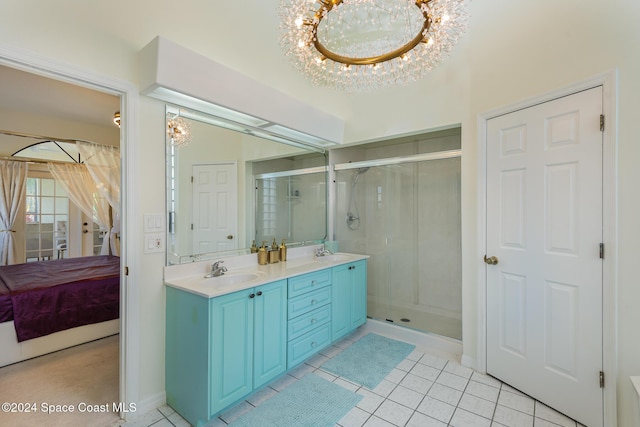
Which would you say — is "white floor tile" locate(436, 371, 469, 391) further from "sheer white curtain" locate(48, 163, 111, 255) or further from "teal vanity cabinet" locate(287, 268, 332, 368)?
"sheer white curtain" locate(48, 163, 111, 255)

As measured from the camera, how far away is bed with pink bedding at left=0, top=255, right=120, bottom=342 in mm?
2504

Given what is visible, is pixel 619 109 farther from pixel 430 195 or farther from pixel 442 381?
pixel 442 381

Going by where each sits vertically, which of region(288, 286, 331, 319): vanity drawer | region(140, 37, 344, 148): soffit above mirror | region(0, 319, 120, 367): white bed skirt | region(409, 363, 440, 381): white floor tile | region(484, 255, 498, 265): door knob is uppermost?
region(140, 37, 344, 148): soffit above mirror

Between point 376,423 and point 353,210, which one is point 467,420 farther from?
point 353,210

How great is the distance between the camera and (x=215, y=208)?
2494 millimetres

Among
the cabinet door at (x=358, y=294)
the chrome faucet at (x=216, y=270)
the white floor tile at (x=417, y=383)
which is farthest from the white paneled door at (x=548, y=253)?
the chrome faucet at (x=216, y=270)

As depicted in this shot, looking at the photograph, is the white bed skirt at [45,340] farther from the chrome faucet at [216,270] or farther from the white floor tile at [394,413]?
the white floor tile at [394,413]

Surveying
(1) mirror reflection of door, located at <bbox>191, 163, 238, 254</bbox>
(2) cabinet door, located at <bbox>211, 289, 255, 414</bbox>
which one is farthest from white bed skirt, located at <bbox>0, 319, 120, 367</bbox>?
(2) cabinet door, located at <bbox>211, 289, 255, 414</bbox>

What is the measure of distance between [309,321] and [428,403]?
102 centimetres

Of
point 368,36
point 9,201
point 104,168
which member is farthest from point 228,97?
point 9,201

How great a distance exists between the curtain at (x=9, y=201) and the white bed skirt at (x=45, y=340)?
2490mm

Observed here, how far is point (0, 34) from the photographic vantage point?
1.38m

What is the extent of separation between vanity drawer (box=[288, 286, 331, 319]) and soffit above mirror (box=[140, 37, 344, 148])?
59.9 inches

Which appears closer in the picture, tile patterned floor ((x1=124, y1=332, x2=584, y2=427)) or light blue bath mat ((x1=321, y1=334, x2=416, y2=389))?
tile patterned floor ((x1=124, y1=332, x2=584, y2=427))
